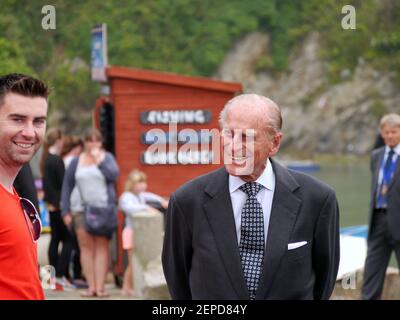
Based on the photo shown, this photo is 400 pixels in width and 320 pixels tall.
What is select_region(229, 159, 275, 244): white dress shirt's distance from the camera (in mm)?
4031

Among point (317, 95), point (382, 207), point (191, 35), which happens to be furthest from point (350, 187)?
point (382, 207)

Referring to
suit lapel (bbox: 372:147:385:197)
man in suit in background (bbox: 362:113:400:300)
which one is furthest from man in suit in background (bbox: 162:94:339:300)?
suit lapel (bbox: 372:147:385:197)

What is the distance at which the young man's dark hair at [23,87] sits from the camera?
11.9 ft

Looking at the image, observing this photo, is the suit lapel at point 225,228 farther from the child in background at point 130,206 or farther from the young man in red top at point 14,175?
the child in background at point 130,206

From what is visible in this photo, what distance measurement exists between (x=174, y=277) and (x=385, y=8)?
4605 centimetres

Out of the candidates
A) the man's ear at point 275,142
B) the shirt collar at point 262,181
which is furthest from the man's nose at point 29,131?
the man's ear at point 275,142

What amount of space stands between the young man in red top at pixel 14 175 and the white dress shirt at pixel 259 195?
0.84 metres

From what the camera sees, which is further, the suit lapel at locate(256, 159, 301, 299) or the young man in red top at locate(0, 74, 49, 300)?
the suit lapel at locate(256, 159, 301, 299)

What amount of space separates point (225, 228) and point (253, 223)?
12cm

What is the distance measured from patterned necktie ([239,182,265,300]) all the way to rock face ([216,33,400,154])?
59.4 m

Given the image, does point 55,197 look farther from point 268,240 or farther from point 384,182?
point 268,240

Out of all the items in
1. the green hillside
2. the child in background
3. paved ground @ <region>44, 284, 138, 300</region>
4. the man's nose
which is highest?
the green hillside

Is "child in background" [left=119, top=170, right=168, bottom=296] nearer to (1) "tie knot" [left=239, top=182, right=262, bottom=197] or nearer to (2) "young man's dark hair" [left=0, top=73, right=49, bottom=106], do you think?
(1) "tie knot" [left=239, top=182, right=262, bottom=197]

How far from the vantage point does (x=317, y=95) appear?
68.4 m
